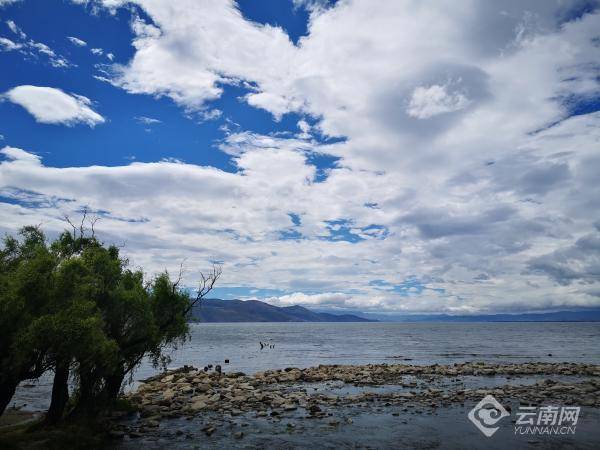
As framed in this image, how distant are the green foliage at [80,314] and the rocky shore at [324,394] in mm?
4192

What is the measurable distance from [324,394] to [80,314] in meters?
22.8

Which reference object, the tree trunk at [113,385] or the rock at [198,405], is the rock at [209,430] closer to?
the rock at [198,405]

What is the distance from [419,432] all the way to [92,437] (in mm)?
17493

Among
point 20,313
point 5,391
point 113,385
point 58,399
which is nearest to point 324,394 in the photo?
point 113,385

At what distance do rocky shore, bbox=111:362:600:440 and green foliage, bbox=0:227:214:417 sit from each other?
4192 mm

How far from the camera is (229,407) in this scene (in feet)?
100

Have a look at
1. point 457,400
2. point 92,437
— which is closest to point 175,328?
point 92,437

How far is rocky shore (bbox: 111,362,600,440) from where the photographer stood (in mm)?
27281

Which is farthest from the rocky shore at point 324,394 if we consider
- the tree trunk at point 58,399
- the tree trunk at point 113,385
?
the tree trunk at point 58,399

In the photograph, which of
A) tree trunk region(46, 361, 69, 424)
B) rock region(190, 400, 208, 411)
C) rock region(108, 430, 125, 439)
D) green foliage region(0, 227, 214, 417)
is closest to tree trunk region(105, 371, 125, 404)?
green foliage region(0, 227, 214, 417)

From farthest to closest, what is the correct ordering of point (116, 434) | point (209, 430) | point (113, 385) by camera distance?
point (113, 385)
point (209, 430)
point (116, 434)

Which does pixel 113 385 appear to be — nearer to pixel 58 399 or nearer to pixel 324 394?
pixel 58 399

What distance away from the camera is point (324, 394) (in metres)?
36.0

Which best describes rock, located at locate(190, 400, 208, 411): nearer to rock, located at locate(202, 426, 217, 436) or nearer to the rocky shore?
the rocky shore
